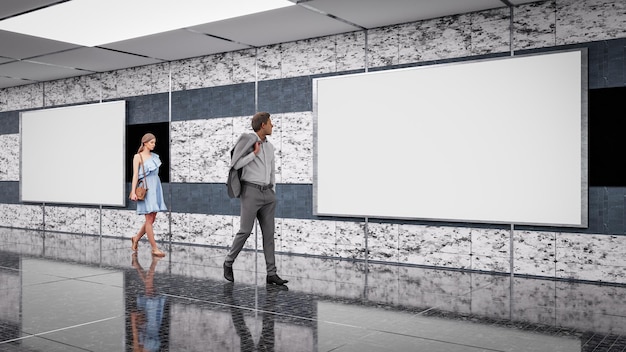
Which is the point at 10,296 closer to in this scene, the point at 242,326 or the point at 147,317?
the point at 147,317

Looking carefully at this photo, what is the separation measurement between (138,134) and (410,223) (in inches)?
224

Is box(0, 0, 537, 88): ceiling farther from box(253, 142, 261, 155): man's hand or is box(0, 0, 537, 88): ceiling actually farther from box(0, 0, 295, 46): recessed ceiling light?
box(253, 142, 261, 155): man's hand

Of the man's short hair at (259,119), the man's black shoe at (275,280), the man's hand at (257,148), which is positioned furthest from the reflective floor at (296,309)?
the man's short hair at (259,119)

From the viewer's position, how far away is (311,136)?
8.52 m

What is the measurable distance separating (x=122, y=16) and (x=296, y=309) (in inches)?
190

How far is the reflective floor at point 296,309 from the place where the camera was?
3961mm

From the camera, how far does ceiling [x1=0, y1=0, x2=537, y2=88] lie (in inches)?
272

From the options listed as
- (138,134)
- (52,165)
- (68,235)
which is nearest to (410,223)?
(138,134)

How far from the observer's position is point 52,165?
39.8 ft

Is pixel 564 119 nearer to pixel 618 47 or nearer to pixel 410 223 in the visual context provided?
pixel 618 47

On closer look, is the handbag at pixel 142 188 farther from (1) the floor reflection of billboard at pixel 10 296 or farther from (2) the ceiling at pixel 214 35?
(2) the ceiling at pixel 214 35

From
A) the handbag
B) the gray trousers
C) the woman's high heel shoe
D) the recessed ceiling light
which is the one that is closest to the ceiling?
the recessed ceiling light

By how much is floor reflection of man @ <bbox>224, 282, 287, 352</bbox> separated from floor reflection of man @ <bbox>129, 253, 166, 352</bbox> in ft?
1.87

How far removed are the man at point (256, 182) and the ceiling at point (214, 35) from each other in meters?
1.89
